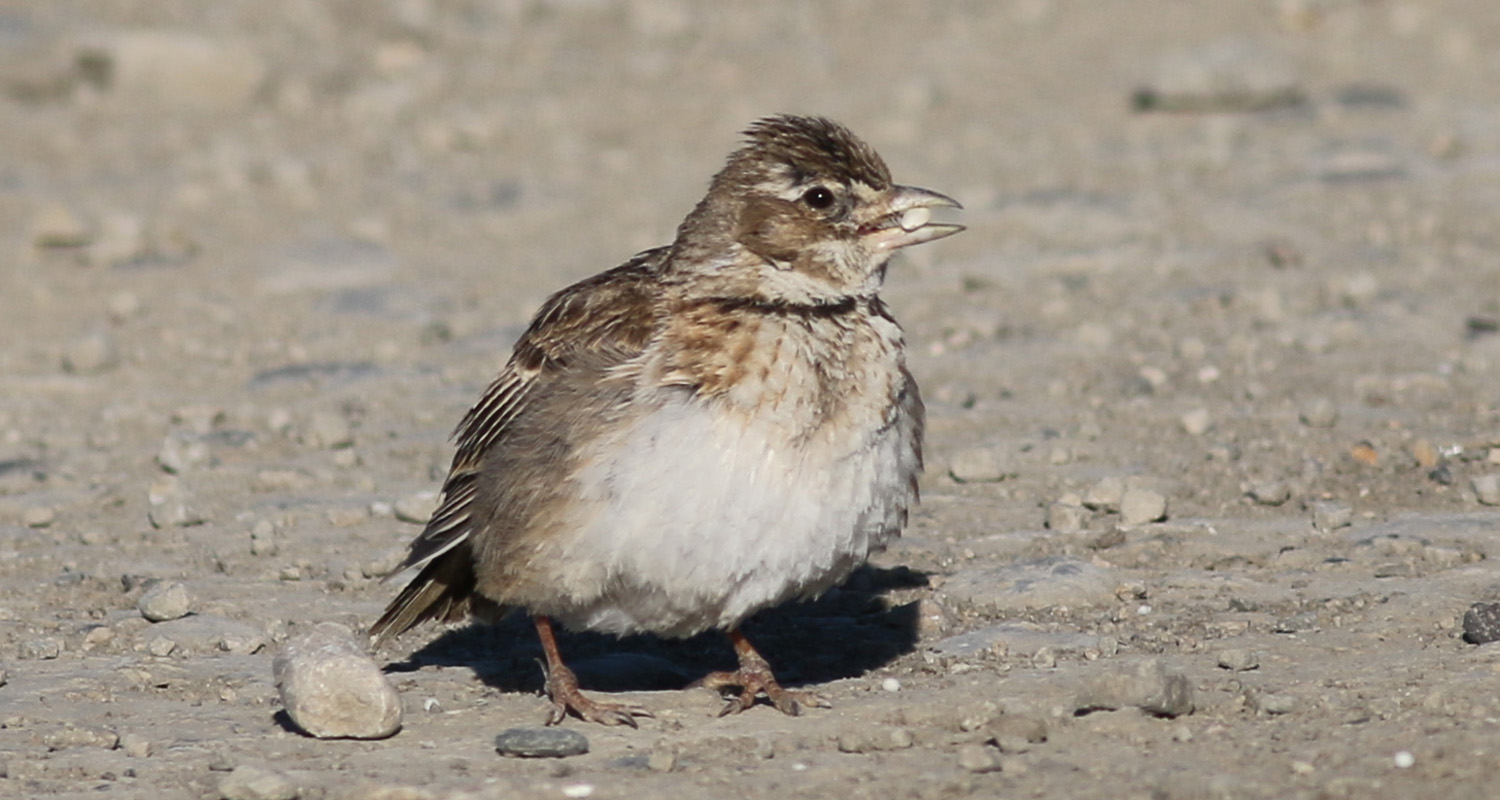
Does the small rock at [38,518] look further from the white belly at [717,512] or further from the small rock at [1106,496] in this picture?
the small rock at [1106,496]

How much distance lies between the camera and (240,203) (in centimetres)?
1252

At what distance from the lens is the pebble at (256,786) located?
4789 millimetres

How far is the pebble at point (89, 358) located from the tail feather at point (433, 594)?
4085 mm

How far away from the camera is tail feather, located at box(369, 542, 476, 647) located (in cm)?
585

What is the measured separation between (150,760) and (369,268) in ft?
20.6

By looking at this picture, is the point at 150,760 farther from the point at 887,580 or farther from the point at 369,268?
the point at 369,268

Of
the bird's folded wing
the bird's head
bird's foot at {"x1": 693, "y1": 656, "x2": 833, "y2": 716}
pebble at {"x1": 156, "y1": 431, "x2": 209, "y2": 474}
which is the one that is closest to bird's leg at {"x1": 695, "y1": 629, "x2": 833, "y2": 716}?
bird's foot at {"x1": 693, "y1": 656, "x2": 833, "y2": 716}

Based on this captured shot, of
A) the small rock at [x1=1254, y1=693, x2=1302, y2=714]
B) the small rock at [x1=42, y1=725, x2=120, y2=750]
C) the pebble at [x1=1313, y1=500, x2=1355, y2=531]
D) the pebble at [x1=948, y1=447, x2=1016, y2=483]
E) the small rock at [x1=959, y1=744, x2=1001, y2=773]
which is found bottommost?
the small rock at [x1=42, y1=725, x2=120, y2=750]

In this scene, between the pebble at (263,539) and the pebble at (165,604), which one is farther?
the pebble at (263,539)

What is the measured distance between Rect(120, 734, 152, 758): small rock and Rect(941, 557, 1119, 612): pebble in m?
2.37

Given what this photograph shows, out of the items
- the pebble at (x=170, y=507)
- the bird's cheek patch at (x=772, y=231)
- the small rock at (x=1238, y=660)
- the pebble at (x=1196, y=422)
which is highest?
the bird's cheek patch at (x=772, y=231)

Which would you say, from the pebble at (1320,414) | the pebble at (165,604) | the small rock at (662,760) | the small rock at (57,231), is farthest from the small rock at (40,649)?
the small rock at (57,231)

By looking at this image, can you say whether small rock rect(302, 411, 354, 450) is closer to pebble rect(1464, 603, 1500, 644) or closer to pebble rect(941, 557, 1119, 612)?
pebble rect(941, 557, 1119, 612)

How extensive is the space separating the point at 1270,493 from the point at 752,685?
2.32 m
